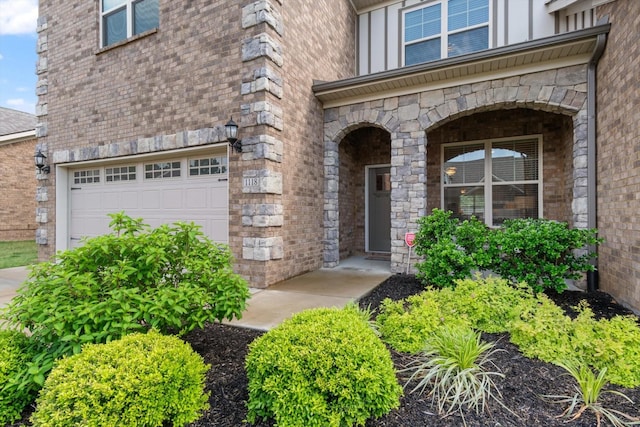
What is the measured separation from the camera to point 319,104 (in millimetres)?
6312

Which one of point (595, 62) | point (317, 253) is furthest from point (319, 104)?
point (595, 62)

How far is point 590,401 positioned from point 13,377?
11.5 feet

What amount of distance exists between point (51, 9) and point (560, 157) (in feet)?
35.7

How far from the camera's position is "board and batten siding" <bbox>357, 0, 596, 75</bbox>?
19.4 feet

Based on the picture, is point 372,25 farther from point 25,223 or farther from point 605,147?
point 25,223

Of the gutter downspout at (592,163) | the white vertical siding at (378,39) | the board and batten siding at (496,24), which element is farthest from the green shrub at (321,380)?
the white vertical siding at (378,39)

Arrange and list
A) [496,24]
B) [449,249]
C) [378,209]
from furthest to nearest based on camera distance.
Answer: [378,209] → [496,24] → [449,249]

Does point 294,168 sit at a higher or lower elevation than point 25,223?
higher

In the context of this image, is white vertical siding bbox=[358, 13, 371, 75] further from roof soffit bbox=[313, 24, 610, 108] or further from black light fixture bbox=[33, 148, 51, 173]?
black light fixture bbox=[33, 148, 51, 173]

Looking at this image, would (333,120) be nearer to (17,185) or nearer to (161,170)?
(161,170)

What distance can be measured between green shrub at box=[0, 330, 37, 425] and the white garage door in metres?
3.35

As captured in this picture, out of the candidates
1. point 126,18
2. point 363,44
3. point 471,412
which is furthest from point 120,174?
point 471,412

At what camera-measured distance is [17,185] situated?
11.9m

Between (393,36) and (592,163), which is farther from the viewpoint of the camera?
(393,36)
